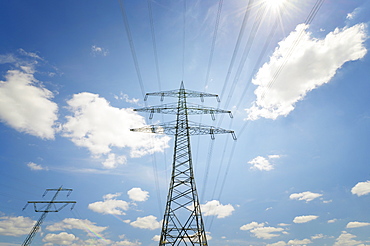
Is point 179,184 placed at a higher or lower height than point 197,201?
higher

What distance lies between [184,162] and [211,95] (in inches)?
448

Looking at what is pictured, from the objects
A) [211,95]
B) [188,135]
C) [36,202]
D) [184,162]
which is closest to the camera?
[184,162]

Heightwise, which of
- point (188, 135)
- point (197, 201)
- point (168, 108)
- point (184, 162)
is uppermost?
point (168, 108)

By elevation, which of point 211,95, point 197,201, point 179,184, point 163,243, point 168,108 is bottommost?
point 163,243

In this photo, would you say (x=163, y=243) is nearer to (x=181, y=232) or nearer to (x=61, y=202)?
(x=181, y=232)

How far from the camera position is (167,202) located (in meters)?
19.8

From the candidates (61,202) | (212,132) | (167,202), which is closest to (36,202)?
(61,202)

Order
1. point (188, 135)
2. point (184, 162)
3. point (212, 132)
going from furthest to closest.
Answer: point (212, 132), point (188, 135), point (184, 162)

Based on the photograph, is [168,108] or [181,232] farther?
[168,108]

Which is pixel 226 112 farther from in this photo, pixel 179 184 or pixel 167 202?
pixel 167 202

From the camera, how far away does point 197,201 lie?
19516 mm

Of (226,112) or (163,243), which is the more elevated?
(226,112)

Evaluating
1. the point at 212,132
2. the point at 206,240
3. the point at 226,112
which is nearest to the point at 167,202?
the point at 206,240

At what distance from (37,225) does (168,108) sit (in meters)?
47.2
